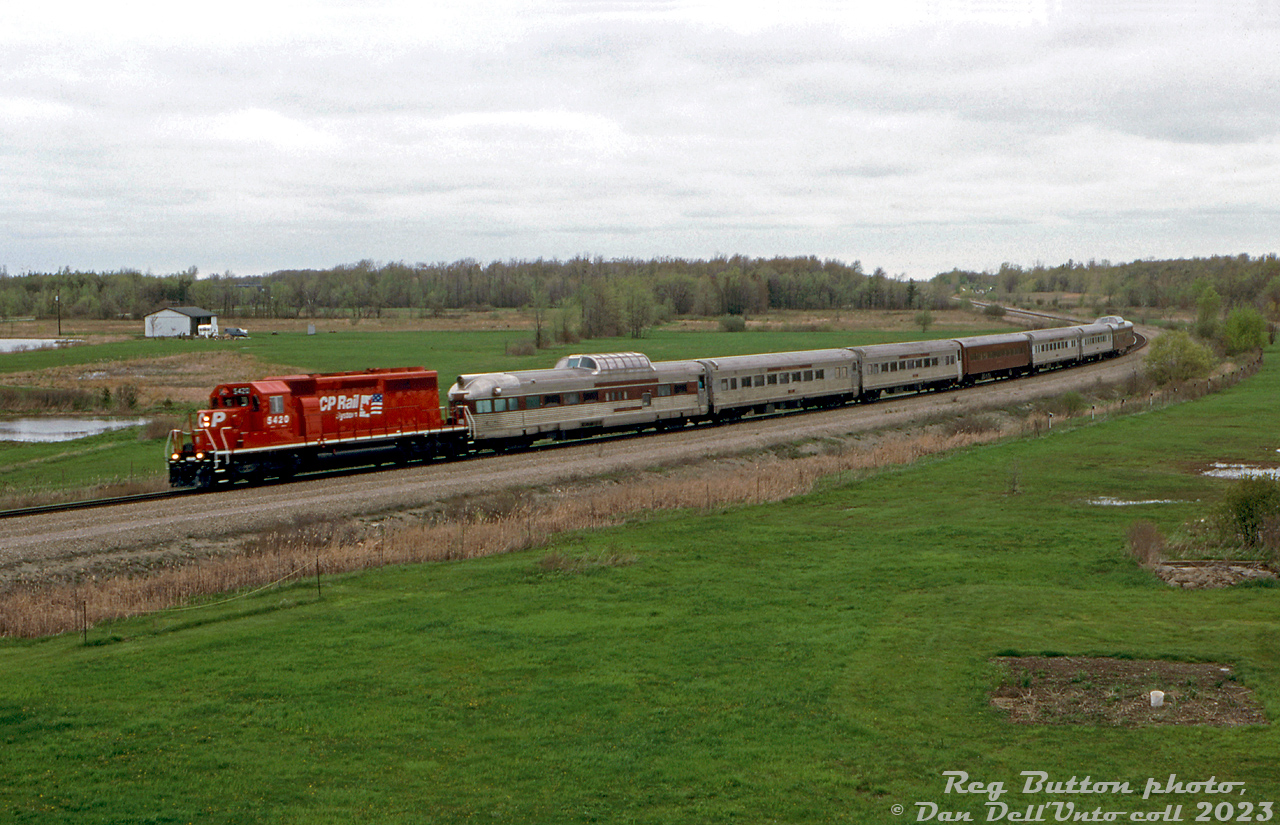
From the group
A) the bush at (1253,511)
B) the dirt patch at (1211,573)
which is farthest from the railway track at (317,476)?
the bush at (1253,511)

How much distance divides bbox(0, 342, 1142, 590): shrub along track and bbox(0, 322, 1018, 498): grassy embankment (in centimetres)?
742

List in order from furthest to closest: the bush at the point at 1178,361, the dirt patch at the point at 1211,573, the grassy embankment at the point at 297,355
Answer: the bush at the point at 1178,361, the grassy embankment at the point at 297,355, the dirt patch at the point at 1211,573

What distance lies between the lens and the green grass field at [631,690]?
41.6 feet

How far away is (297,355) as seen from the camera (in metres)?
111

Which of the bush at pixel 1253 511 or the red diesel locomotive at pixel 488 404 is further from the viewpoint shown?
the red diesel locomotive at pixel 488 404

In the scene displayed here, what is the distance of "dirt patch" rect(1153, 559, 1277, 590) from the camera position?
2261 centimetres

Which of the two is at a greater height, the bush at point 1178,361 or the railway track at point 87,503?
the bush at point 1178,361

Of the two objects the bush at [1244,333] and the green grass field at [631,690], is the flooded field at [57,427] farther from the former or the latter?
the bush at [1244,333]

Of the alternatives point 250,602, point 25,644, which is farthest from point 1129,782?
point 25,644

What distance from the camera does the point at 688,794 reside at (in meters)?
12.7

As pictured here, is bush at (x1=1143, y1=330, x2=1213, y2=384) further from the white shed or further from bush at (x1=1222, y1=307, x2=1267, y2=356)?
the white shed

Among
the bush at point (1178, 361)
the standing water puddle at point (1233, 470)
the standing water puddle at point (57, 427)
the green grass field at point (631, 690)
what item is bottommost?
the standing water puddle at point (1233, 470)

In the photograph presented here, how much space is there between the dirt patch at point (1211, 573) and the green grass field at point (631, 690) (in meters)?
0.71

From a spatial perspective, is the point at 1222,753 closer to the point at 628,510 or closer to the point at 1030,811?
the point at 1030,811
